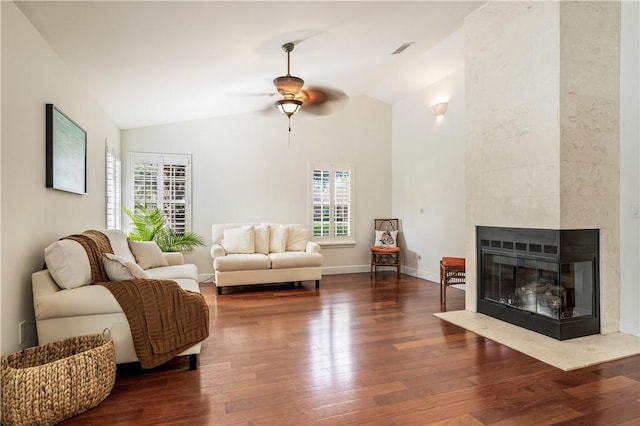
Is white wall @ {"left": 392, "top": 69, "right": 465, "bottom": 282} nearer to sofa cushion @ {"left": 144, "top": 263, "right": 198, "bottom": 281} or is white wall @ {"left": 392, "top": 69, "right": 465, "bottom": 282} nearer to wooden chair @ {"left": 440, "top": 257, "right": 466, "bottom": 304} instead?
wooden chair @ {"left": 440, "top": 257, "right": 466, "bottom": 304}

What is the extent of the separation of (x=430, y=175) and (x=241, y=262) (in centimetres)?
338

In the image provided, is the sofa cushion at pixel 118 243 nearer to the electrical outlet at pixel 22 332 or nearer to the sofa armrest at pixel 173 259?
the sofa armrest at pixel 173 259

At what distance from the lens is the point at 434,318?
13.2 ft

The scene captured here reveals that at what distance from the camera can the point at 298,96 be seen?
5758 millimetres

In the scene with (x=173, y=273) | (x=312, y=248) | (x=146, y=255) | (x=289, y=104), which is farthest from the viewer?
(x=312, y=248)

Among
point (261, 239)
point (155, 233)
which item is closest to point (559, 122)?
point (261, 239)

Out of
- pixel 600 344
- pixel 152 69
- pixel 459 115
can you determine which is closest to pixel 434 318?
pixel 600 344

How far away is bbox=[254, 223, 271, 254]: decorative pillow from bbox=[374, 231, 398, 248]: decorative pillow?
7.08 feet

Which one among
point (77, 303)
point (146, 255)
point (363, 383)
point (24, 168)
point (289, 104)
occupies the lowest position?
point (363, 383)

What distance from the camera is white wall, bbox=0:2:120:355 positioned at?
2.27 metres

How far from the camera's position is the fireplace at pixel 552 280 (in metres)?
3.29

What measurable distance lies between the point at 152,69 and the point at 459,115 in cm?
417

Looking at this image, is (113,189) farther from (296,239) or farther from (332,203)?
(332,203)

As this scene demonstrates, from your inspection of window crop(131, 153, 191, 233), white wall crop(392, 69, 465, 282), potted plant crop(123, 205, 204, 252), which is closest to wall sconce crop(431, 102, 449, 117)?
white wall crop(392, 69, 465, 282)
